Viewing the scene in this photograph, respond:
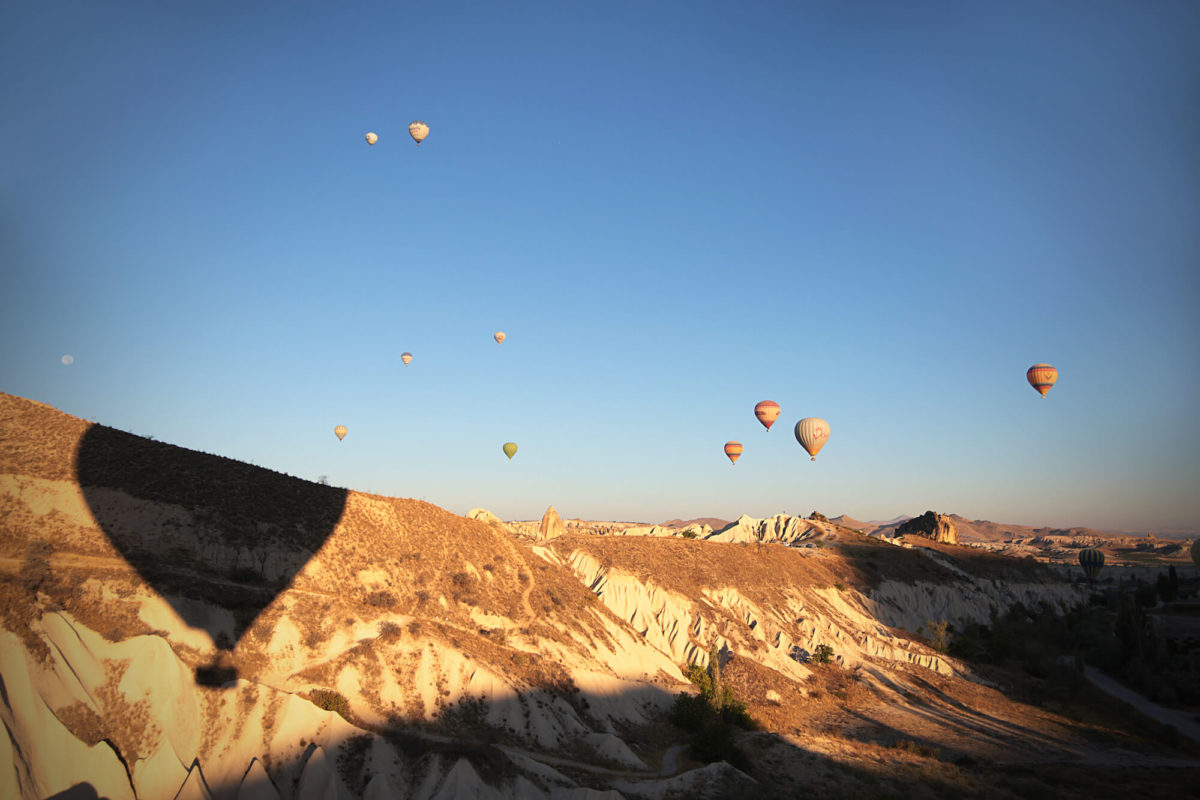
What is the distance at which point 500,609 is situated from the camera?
1316 inches

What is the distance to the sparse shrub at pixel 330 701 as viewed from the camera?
21953 mm

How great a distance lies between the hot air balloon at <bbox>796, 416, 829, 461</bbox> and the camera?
6184 centimetres

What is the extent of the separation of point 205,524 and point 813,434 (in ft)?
169

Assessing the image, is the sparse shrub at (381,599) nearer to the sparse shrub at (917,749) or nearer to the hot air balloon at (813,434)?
the sparse shrub at (917,749)

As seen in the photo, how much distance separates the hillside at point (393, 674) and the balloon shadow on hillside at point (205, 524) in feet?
0.41

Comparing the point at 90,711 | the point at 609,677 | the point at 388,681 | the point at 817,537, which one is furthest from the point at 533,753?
the point at 817,537

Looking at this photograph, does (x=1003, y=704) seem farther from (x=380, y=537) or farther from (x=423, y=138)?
(x=423, y=138)

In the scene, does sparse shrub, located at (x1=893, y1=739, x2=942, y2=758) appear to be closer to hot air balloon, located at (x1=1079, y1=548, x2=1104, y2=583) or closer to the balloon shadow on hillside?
the balloon shadow on hillside

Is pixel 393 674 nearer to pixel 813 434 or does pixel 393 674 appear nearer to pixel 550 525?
pixel 550 525

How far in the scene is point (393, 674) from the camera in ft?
81.4

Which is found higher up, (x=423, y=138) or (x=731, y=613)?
(x=423, y=138)

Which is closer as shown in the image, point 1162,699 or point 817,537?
point 1162,699

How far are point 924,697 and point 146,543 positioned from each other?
46139 mm

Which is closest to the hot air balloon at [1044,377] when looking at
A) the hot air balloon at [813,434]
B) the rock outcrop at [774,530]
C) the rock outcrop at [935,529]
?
the hot air balloon at [813,434]
